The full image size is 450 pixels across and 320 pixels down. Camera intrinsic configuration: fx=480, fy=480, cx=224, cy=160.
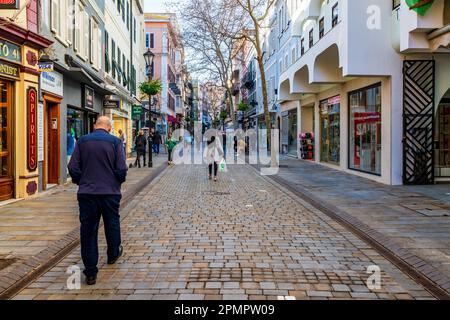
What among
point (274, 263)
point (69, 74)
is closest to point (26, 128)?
point (69, 74)

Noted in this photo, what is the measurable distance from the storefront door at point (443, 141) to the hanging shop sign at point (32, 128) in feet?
38.3

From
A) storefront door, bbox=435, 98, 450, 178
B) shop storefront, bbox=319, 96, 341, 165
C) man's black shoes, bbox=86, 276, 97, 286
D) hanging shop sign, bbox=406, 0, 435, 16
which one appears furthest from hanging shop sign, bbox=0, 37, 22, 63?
shop storefront, bbox=319, 96, 341, 165

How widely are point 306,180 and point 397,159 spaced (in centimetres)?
304

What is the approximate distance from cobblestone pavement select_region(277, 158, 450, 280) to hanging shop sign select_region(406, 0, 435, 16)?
4.71m

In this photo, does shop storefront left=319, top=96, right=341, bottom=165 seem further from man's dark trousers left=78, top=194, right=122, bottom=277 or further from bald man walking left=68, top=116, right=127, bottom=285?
man's dark trousers left=78, top=194, right=122, bottom=277

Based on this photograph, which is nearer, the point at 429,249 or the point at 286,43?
the point at 429,249

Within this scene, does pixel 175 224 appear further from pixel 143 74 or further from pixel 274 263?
pixel 143 74

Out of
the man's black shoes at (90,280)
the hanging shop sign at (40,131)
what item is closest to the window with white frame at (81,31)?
the hanging shop sign at (40,131)

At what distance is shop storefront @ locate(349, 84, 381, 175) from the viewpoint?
15.9m

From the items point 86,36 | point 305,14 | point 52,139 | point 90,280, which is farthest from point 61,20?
point 305,14

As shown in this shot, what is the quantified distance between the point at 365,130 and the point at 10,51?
11.9 m

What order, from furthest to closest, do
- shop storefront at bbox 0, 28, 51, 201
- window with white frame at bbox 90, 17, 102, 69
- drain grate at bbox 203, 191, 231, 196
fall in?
window with white frame at bbox 90, 17, 102, 69
drain grate at bbox 203, 191, 231, 196
shop storefront at bbox 0, 28, 51, 201
